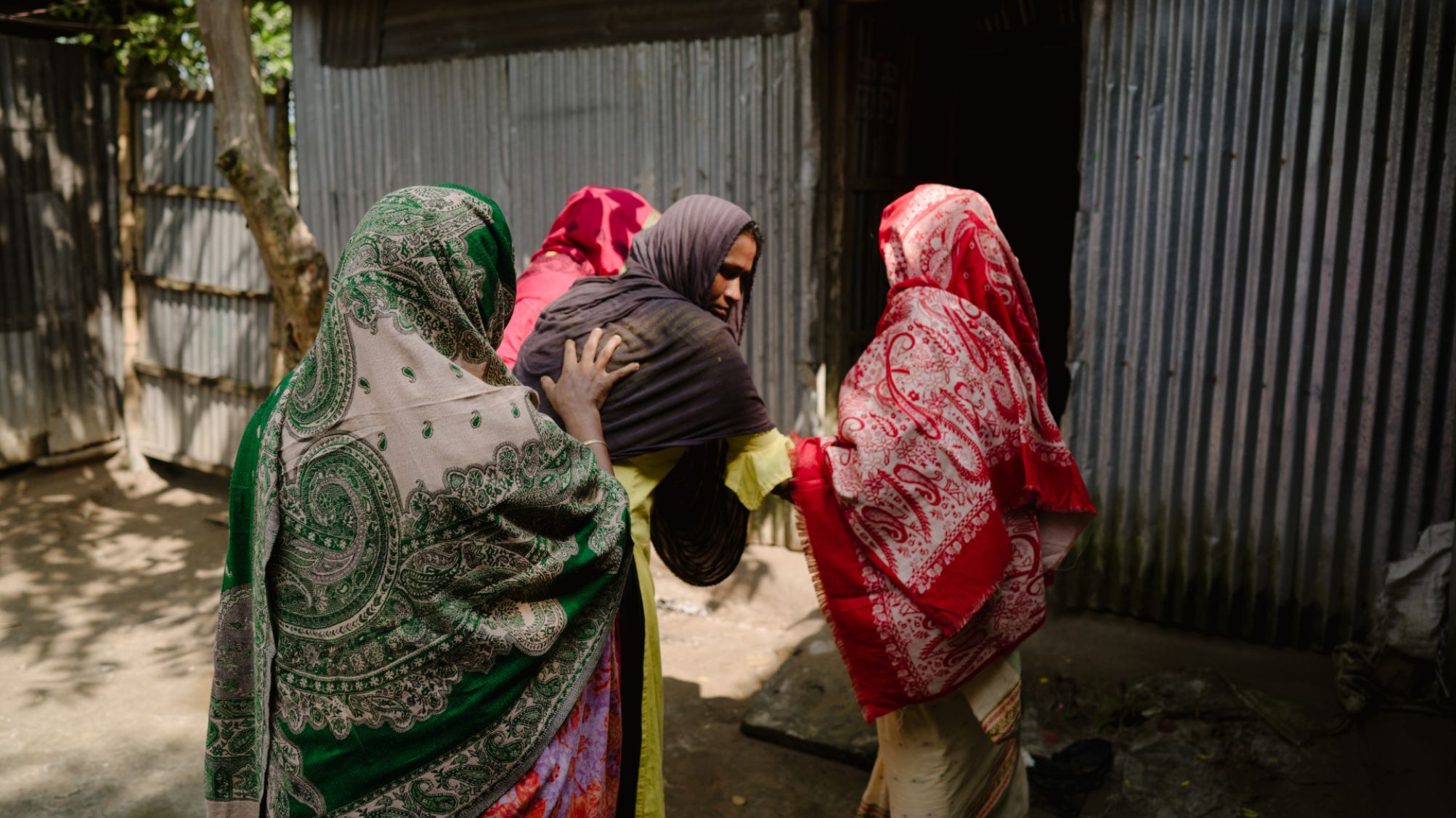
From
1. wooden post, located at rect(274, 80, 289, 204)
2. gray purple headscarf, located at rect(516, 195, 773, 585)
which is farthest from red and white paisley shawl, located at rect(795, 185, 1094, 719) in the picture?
wooden post, located at rect(274, 80, 289, 204)

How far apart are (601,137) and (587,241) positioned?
5.89ft

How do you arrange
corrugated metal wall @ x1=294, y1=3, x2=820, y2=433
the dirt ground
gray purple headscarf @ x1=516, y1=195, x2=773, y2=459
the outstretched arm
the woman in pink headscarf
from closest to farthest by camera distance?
1. the outstretched arm
2. gray purple headscarf @ x1=516, y1=195, x2=773, y2=459
3. the dirt ground
4. the woman in pink headscarf
5. corrugated metal wall @ x1=294, y1=3, x2=820, y2=433

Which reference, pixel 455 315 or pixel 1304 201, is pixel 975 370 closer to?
pixel 455 315

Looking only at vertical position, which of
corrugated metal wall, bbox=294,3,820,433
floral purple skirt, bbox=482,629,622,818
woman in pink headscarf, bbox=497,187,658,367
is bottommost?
floral purple skirt, bbox=482,629,622,818

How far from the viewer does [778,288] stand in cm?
536

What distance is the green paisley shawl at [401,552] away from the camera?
5.79 feet

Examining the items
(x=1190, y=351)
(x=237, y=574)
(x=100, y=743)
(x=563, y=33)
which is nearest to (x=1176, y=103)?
(x=1190, y=351)

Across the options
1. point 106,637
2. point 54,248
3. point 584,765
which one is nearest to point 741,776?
point 584,765

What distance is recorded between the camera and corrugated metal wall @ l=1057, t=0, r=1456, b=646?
12.1ft

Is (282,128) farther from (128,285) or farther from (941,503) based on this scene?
(941,503)

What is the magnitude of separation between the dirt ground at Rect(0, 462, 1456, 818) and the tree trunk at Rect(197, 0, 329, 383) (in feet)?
5.61

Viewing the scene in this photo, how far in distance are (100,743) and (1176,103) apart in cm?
459

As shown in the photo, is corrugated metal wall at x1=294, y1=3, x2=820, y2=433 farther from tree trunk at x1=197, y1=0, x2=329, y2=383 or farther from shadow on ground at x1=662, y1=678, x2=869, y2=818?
shadow on ground at x1=662, y1=678, x2=869, y2=818

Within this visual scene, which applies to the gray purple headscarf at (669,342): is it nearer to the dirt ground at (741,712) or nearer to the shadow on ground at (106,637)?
the dirt ground at (741,712)
